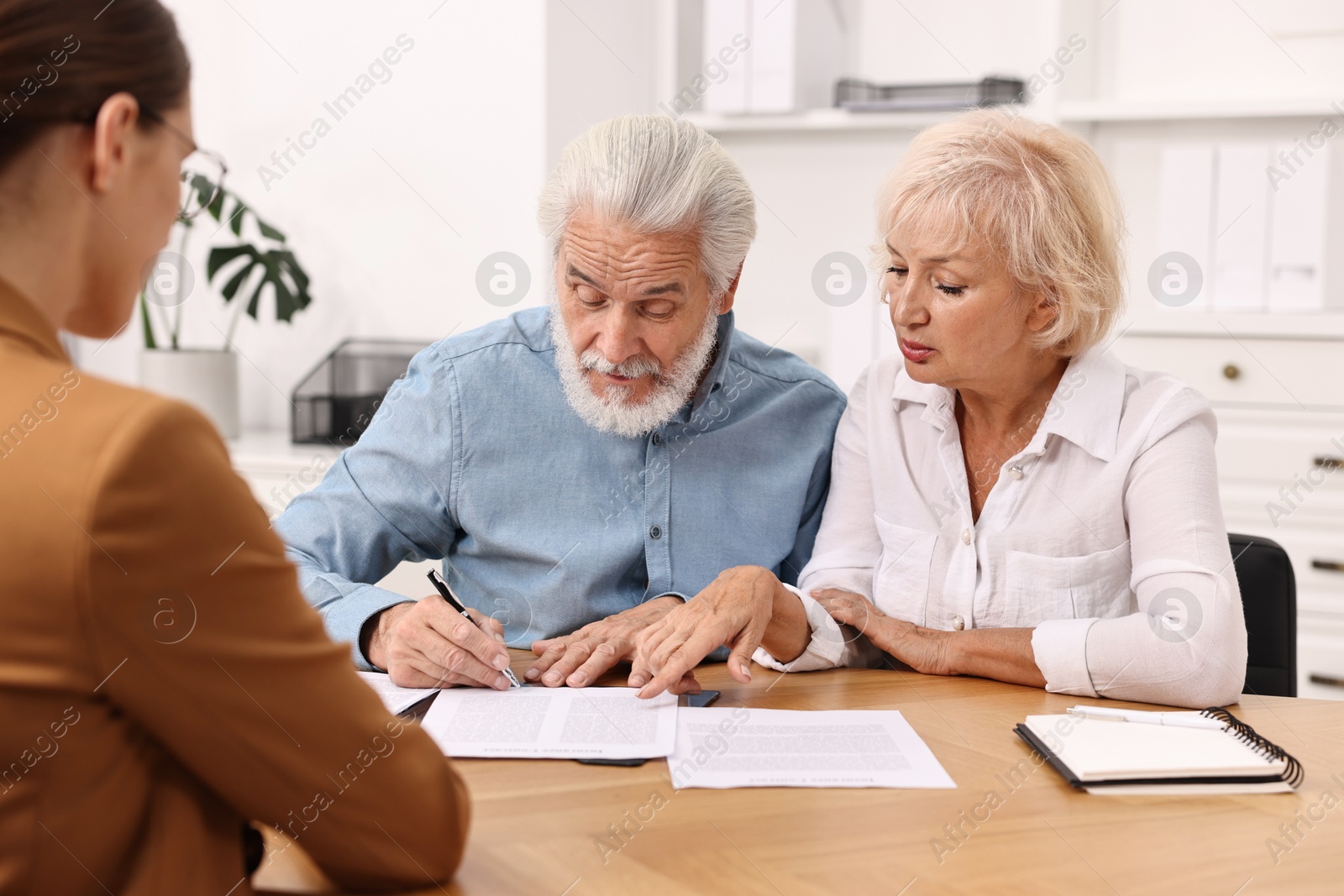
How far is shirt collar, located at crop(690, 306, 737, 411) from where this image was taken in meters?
1.81

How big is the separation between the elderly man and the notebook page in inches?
22.0

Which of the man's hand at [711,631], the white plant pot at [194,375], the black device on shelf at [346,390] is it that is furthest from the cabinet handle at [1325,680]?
the white plant pot at [194,375]

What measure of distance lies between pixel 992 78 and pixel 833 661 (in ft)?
6.42

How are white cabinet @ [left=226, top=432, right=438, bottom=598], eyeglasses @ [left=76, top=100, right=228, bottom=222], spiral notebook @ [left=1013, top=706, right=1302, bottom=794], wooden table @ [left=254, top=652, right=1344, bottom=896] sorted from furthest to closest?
white cabinet @ [left=226, top=432, right=438, bottom=598], spiral notebook @ [left=1013, top=706, right=1302, bottom=794], wooden table @ [left=254, top=652, right=1344, bottom=896], eyeglasses @ [left=76, top=100, right=228, bottom=222]

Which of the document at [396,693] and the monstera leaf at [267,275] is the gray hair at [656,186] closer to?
the document at [396,693]

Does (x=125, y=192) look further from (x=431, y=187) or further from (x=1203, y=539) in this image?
(x=431, y=187)

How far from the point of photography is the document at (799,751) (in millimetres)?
1128

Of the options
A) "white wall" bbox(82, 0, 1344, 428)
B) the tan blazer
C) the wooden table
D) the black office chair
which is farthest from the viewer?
"white wall" bbox(82, 0, 1344, 428)

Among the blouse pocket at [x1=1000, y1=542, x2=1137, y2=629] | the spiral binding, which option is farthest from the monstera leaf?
the spiral binding

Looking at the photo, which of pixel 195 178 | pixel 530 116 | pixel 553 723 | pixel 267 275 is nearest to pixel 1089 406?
pixel 553 723

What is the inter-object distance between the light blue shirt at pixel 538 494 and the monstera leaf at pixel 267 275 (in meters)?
1.43

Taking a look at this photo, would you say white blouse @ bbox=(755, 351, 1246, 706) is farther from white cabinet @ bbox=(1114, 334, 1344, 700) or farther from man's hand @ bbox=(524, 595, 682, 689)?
white cabinet @ bbox=(1114, 334, 1344, 700)

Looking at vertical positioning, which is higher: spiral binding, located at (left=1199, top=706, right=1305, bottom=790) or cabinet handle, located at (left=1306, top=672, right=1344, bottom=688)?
spiral binding, located at (left=1199, top=706, right=1305, bottom=790)

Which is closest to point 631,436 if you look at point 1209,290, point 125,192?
point 125,192
